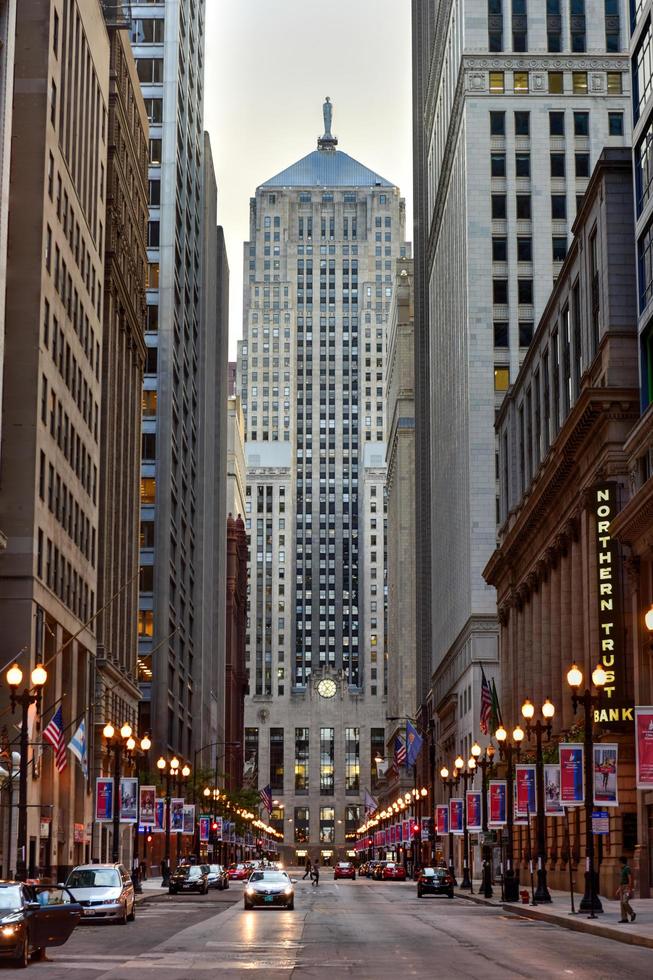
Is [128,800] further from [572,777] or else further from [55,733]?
[572,777]

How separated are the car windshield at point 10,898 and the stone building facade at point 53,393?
1364 inches

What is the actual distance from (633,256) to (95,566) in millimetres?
39515

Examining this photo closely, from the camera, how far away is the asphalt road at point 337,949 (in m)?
27.5

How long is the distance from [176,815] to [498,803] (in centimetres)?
2820

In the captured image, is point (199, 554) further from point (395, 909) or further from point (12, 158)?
point (395, 909)

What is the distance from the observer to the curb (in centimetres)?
3603

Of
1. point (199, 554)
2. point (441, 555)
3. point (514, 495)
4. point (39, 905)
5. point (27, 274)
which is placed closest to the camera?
point (39, 905)

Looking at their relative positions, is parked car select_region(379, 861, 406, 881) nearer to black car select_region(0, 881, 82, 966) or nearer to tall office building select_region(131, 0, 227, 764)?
tall office building select_region(131, 0, 227, 764)

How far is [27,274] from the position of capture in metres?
72.8

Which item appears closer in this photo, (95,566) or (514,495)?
(95,566)

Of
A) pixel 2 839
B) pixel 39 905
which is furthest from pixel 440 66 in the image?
pixel 39 905

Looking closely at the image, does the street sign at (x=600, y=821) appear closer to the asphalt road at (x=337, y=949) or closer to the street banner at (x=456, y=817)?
the asphalt road at (x=337, y=949)

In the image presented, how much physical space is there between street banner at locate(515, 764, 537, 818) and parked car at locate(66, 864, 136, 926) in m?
21.0

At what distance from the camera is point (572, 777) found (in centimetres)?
5072
